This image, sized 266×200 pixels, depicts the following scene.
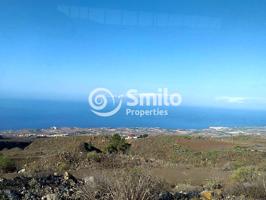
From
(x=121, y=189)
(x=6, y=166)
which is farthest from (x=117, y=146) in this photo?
(x=121, y=189)

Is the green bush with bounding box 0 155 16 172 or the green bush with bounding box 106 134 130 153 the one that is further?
the green bush with bounding box 106 134 130 153

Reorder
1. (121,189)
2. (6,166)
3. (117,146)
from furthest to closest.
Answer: (117,146) → (6,166) → (121,189)

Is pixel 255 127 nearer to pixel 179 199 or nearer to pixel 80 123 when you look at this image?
pixel 80 123

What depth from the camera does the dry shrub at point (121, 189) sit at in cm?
864

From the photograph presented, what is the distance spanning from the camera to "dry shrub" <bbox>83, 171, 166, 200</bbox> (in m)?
8.64

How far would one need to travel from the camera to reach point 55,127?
2274 inches

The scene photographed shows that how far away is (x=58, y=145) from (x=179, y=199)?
35699mm

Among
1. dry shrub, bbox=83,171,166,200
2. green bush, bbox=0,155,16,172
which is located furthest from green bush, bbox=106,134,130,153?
dry shrub, bbox=83,171,166,200

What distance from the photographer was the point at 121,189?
8.66 meters

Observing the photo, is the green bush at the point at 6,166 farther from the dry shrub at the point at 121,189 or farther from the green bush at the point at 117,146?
the green bush at the point at 117,146

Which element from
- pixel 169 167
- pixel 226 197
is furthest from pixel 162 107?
pixel 226 197

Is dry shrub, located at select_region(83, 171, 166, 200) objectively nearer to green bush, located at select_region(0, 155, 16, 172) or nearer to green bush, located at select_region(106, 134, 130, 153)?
green bush, located at select_region(0, 155, 16, 172)

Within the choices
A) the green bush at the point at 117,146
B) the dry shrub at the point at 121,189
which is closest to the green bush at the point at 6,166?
the dry shrub at the point at 121,189

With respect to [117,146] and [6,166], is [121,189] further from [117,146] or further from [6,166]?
[117,146]
